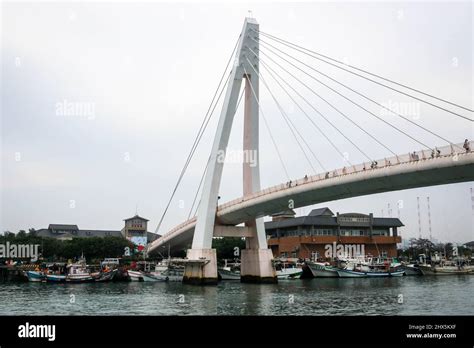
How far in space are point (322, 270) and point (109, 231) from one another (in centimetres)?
6084

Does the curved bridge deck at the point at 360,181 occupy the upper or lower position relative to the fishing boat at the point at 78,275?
upper

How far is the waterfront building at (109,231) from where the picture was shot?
102 metres

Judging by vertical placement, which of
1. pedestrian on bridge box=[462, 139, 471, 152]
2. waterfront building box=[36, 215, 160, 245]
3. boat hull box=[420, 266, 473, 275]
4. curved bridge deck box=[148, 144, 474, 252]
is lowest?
boat hull box=[420, 266, 473, 275]

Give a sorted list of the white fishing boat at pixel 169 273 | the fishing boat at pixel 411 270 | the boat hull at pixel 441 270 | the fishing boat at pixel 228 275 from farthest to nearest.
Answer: the boat hull at pixel 441 270 < the fishing boat at pixel 411 270 < the fishing boat at pixel 228 275 < the white fishing boat at pixel 169 273

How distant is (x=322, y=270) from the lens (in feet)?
200

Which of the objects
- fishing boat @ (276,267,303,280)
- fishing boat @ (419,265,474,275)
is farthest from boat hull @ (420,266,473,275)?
fishing boat @ (276,267,303,280)

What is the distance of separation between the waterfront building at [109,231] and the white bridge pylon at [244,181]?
56.4 m

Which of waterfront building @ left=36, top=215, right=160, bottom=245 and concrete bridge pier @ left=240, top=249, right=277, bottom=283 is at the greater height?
waterfront building @ left=36, top=215, right=160, bottom=245

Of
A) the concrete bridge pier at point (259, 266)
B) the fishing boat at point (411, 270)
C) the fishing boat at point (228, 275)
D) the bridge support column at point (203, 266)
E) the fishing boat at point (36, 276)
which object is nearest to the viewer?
the bridge support column at point (203, 266)

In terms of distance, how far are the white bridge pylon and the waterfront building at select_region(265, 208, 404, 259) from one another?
27.2 metres

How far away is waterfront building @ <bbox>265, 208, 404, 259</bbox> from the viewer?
7581 centimetres

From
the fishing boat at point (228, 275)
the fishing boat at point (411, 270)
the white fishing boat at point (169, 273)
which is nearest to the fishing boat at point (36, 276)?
the white fishing boat at point (169, 273)

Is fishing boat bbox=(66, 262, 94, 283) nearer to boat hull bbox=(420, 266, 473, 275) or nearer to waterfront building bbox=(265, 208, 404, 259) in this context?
waterfront building bbox=(265, 208, 404, 259)

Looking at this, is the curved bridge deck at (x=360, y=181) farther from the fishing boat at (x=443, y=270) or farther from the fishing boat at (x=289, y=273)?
the fishing boat at (x=443, y=270)
